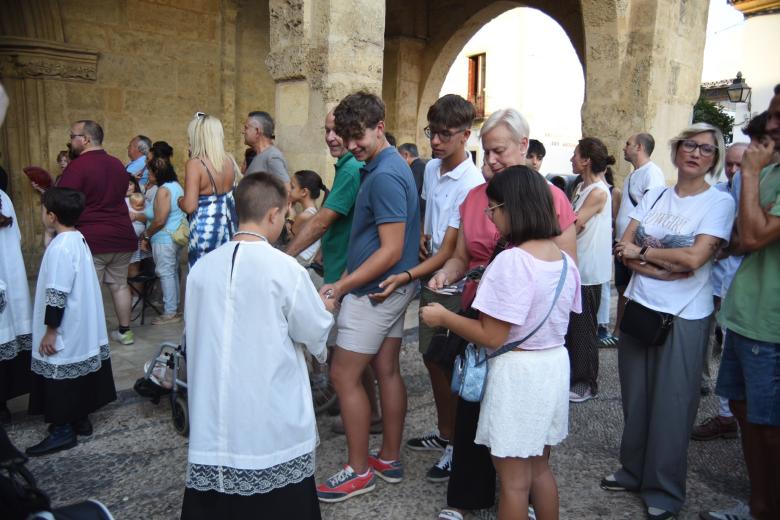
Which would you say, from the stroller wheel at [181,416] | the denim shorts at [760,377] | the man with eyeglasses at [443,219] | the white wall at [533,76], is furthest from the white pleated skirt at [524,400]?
the white wall at [533,76]

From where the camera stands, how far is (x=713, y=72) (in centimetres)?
3469

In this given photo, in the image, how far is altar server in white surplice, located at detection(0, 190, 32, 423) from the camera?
3.43 metres

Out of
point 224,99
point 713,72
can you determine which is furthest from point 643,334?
point 713,72

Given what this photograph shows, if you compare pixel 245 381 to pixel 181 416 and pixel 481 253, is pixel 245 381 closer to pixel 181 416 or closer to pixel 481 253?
pixel 481 253

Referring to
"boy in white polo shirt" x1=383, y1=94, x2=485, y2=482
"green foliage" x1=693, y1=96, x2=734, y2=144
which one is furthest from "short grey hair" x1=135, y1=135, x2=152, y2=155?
"green foliage" x1=693, y1=96, x2=734, y2=144

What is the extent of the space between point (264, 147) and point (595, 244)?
2.78 m

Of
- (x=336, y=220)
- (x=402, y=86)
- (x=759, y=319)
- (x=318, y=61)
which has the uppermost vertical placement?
(x=402, y=86)

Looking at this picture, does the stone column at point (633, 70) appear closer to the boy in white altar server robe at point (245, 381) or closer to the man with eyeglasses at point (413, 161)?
the man with eyeglasses at point (413, 161)

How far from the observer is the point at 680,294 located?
106 inches

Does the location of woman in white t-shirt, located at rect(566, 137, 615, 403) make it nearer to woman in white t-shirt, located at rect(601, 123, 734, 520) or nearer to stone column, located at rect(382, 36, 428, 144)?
woman in white t-shirt, located at rect(601, 123, 734, 520)

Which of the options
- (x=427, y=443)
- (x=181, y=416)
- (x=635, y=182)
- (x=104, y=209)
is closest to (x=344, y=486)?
(x=427, y=443)

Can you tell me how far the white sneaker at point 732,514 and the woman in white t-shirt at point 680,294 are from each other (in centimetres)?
15

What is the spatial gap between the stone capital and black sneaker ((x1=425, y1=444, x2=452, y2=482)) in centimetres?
714

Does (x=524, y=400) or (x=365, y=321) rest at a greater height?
(x=365, y=321)
